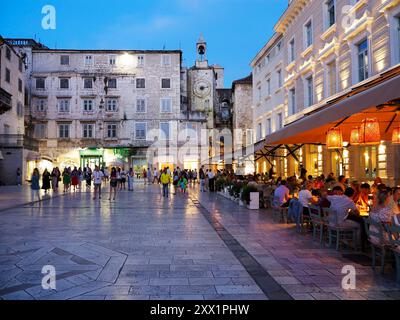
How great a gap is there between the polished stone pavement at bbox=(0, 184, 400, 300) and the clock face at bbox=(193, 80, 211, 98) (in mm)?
42357

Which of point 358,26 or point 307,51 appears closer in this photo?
point 358,26

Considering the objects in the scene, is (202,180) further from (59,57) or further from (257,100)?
(59,57)

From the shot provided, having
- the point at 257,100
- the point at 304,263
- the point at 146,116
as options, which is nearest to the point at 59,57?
the point at 146,116

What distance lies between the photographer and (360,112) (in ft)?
22.7

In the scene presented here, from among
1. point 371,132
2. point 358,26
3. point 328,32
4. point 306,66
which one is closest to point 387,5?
point 358,26

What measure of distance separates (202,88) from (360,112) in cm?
4630

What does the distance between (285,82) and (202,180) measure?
843 centimetres

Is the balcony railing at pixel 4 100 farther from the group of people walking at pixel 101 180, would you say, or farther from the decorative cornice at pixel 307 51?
the decorative cornice at pixel 307 51

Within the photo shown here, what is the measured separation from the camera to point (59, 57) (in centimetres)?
4412

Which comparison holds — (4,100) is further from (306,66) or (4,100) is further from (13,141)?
(306,66)

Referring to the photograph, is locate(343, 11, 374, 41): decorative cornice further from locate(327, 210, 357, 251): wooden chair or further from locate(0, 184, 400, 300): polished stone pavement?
locate(327, 210, 357, 251): wooden chair

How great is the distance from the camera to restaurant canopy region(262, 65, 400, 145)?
580 centimetres

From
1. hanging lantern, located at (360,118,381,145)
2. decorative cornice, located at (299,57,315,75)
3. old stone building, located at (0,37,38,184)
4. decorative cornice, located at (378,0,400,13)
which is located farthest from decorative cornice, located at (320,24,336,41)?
old stone building, located at (0,37,38,184)
